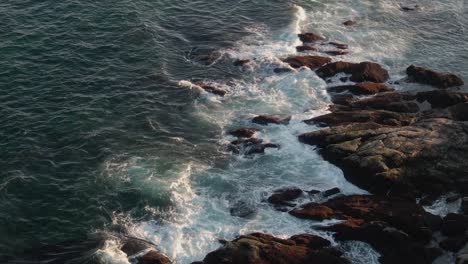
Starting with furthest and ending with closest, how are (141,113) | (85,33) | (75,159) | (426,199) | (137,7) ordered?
(137,7), (85,33), (141,113), (75,159), (426,199)

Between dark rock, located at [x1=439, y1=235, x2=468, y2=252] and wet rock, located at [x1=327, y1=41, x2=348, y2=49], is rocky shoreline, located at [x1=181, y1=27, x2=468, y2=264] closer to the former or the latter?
dark rock, located at [x1=439, y1=235, x2=468, y2=252]

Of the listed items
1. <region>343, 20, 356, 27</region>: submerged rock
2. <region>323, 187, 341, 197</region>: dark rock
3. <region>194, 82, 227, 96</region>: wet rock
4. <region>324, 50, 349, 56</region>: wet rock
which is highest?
<region>343, 20, 356, 27</region>: submerged rock

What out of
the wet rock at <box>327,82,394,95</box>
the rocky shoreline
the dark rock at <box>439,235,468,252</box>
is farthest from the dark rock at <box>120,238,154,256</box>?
the wet rock at <box>327,82,394,95</box>

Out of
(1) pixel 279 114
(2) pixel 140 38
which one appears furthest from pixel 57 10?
(1) pixel 279 114

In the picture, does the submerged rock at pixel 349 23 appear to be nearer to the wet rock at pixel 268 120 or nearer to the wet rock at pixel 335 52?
the wet rock at pixel 335 52

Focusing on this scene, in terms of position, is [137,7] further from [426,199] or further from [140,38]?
[426,199]

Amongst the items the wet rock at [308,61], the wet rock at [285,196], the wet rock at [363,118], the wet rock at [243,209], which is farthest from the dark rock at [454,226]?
the wet rock at [308,61]

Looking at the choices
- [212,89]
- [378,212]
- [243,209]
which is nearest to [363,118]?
[378,212]
